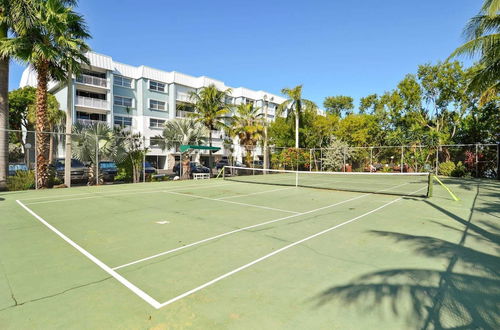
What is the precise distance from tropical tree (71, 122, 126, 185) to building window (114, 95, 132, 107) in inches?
922

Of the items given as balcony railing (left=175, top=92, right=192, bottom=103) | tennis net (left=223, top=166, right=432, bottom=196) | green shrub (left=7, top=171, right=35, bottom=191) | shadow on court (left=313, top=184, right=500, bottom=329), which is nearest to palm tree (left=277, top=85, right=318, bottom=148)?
tennis net (left=223, top=166, right=432, bottom=196)

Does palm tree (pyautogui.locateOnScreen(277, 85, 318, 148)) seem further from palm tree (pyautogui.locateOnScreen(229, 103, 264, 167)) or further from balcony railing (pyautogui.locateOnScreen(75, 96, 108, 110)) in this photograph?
balcony railing (pyautogui.locateOnScreen(75, 96, 108, 110))

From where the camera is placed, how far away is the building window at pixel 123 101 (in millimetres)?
38312

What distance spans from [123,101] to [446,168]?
40235 millimetres

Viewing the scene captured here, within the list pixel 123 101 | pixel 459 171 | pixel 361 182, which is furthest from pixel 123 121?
pixel 459 171

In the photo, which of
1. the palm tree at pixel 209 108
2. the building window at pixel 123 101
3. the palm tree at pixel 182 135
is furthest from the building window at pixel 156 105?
the palm tree at pixel 182 135

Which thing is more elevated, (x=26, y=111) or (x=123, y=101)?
(x=123, y=101)

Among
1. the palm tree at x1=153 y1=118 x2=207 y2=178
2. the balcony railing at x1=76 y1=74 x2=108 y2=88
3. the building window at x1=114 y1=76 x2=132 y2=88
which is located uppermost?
the building window at x1=114 y1=76 x2=132 y2=88

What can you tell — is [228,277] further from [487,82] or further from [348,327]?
[487,82]

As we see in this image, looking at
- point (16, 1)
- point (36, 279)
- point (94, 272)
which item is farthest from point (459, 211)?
point (16, 1)

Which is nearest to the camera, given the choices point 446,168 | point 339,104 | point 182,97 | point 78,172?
point 78,172

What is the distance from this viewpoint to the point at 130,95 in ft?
130

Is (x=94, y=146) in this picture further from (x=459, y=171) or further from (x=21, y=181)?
(x=459, y=171)

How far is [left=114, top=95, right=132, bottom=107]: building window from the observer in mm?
38312
